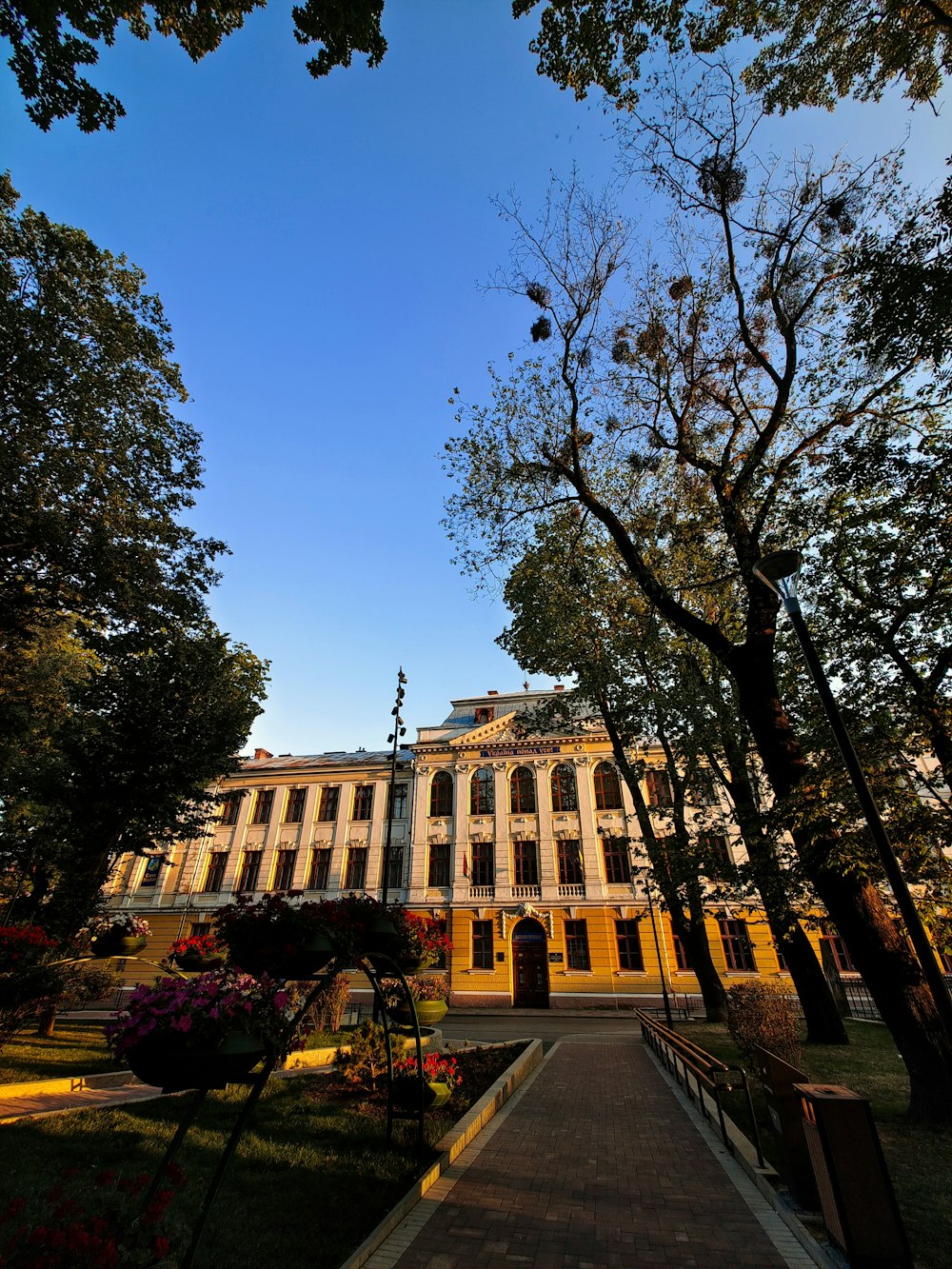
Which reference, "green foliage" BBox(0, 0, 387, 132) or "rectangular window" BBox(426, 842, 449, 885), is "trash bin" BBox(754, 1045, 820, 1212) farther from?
"rectangular window" BBox(426, 842, 449, 885)

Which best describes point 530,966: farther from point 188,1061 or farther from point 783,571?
point 188,1061

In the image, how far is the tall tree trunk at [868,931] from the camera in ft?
23.0

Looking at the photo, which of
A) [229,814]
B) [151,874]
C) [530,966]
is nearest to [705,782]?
[530,966]

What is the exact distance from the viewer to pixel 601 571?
56.2 feet

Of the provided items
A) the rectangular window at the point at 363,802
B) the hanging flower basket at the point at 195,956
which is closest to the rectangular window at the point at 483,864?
the rectangular window at the point at 363,802

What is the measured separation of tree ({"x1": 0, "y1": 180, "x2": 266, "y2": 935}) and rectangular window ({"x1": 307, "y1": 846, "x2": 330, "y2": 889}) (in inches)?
590

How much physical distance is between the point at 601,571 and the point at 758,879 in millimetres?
9325

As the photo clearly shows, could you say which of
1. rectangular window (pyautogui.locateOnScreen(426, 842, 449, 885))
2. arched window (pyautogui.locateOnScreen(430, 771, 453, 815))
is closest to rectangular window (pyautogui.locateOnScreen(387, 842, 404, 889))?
rectangular window (pyautogui.locateOnScreen(426, 842, 449, 885))

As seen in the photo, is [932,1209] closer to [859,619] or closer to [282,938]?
[282,938]

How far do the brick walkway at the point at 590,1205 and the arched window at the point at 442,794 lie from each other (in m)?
23.2

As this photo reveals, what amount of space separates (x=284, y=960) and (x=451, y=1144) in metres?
3.77

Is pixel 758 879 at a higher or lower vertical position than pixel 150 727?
lower

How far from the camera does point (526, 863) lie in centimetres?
2911

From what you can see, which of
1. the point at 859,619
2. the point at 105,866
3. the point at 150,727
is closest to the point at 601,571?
the point at 859,619
